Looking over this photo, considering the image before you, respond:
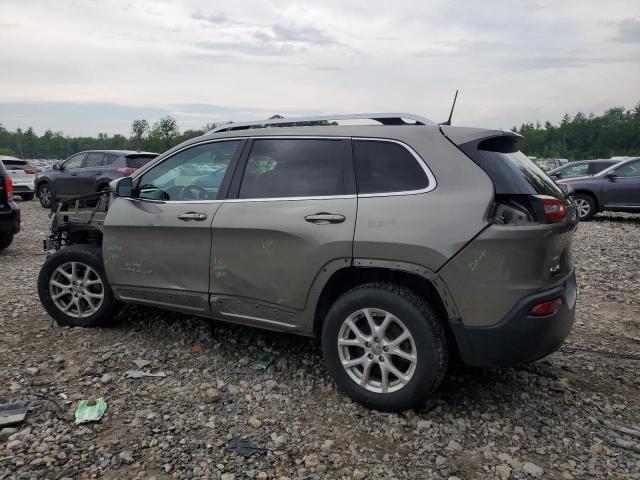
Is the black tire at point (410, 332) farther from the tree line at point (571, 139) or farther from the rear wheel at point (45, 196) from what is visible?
the tree line at point (571, 139)

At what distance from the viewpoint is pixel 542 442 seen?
3047 millimetres

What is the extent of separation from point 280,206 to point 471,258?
4.27 ft

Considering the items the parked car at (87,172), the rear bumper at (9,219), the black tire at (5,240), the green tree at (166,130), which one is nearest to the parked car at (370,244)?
the rear bumper at (9,219)

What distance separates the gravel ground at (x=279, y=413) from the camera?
9.30 ft

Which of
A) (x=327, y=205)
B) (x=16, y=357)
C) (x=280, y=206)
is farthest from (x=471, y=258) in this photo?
(x=16, y=357)

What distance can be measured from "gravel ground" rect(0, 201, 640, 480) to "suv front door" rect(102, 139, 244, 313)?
1.68ft

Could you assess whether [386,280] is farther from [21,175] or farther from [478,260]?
[21,175]

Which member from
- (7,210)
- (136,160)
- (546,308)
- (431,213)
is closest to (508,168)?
(431,213)

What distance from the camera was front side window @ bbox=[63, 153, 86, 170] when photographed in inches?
584

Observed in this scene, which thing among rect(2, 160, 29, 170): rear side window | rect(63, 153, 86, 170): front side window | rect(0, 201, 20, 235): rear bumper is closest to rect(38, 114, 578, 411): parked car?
rect(0, 201, 20, 235): rear bumper

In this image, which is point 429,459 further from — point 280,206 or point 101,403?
point 101,403

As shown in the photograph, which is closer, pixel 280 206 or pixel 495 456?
pixel 495 456

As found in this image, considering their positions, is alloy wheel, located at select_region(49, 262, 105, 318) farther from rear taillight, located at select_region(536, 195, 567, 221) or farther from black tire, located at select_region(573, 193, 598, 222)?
black tire, located at select_region(573, 193, 598, 222)

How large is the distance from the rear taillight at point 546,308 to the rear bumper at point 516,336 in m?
0.02
